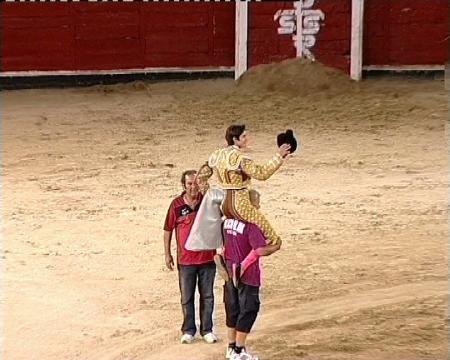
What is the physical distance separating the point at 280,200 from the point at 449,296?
102 inches

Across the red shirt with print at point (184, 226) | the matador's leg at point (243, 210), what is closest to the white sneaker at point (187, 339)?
the red shirt with print at point (184, 226)

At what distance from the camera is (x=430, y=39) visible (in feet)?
43.5

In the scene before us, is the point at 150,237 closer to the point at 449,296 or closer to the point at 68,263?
the point at 68,263

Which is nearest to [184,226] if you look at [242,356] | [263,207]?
[242,356]

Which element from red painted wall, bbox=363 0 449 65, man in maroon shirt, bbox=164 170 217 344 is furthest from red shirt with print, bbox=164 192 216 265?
red painted wall, bbox=363 0 449 65

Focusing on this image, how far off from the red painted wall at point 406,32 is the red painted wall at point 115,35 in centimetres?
183

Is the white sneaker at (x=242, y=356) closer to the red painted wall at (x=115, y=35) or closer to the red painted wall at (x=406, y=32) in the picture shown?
the red painted wall at (x=115, y=35)

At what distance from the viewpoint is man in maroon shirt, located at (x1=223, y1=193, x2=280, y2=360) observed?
470cm

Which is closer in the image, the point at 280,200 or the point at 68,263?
the point at 68,263

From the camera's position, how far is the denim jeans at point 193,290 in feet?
17.0

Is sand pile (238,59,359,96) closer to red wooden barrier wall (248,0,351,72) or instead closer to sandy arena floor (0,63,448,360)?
sandy arena floor (0,63,448,360)

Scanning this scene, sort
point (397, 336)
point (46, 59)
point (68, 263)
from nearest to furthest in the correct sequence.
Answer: point (397, 336) → point (68, 263) → point (46, 59)

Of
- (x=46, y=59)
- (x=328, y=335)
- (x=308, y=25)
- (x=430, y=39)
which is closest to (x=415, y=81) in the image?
(x=430, y=39)

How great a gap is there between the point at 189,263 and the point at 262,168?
2.63 feet
